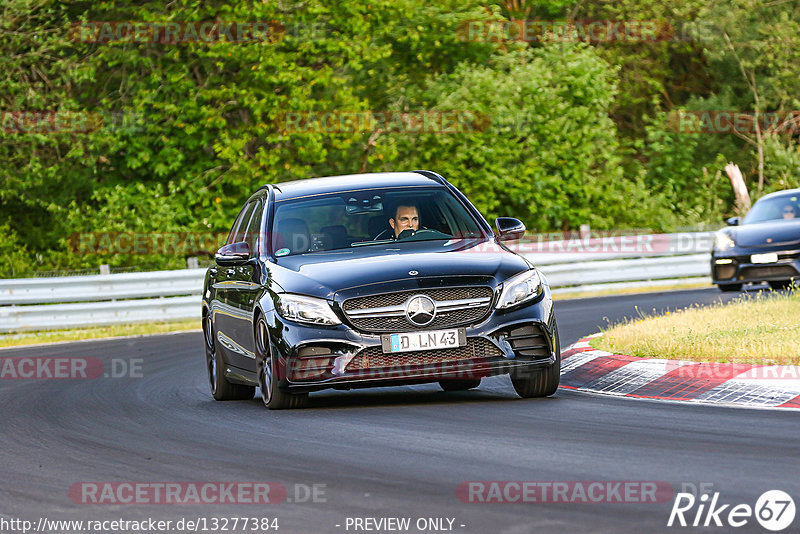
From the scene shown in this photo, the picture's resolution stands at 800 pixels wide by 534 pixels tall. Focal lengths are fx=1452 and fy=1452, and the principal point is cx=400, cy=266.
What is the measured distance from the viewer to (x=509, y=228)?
11.0m

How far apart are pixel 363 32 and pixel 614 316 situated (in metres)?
16.7

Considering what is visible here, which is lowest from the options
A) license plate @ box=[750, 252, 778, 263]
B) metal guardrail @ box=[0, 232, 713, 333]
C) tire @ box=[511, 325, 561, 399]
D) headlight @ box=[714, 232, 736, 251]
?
metal guardrail @ box=[0, 232, 713, 333]

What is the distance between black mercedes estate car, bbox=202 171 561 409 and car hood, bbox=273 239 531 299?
0.01 m

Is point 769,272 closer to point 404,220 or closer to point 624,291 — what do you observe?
point 624,291

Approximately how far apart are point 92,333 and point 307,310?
Answer: 546 inches

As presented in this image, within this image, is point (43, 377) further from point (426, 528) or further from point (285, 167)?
point (285, 167)

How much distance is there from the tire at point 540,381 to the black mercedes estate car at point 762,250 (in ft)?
35.7

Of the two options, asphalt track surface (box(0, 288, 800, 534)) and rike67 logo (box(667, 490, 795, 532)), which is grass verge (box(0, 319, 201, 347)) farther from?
rike67 logo (box(667, 490, 795, 532))

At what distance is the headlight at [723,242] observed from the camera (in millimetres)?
21375

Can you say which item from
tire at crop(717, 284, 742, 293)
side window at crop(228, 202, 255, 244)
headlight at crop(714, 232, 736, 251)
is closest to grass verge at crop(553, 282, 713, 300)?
tire at crop(717, 284, 742, 293)

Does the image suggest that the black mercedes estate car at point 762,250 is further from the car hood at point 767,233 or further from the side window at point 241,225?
the side window at point 241,225

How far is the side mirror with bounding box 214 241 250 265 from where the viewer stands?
36.1 ft

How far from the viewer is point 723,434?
8062 millimetres

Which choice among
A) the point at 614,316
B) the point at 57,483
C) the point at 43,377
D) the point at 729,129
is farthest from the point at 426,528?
the point at 729,129
